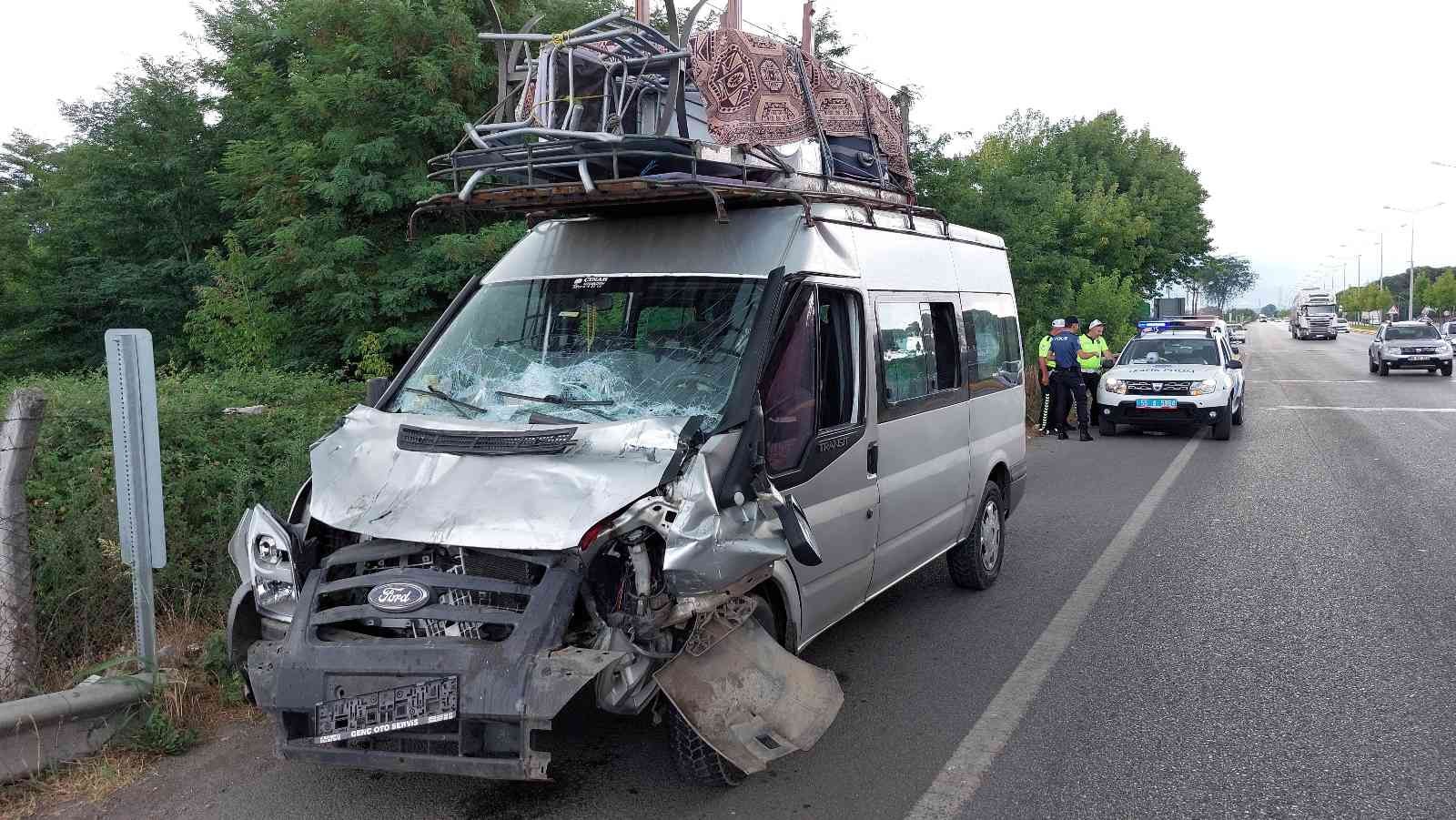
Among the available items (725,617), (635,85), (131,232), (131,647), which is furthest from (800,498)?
(131,232)

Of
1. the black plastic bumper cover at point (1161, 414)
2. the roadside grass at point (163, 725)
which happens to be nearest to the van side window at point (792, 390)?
the roadside grass at point (163, 725)

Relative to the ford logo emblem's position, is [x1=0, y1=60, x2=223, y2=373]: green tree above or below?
above

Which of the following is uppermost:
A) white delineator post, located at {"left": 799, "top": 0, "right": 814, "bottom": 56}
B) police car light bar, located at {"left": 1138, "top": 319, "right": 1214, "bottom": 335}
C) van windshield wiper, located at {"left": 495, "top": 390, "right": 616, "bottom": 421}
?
white delineator post, located at {"left": 799, "top": 0, "right": 814, "bottom": 56}

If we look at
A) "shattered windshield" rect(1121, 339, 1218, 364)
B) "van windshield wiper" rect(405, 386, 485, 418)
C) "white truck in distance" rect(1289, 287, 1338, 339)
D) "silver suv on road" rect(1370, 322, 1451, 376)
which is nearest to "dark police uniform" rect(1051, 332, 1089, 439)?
"shattered windshield" rect(1121, 339, 1218, 364)

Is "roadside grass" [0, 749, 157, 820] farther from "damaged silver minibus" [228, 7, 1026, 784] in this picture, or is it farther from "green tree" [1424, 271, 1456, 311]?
"green tree" [1424, 271, 1456, 311]

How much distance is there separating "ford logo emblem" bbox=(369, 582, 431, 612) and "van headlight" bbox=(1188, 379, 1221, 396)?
1393 cm

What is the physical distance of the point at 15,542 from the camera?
14.7 feet

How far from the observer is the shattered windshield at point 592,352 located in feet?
14.3

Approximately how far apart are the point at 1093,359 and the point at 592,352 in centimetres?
1361

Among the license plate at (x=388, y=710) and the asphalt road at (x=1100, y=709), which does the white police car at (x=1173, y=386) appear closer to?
the asphalt road at (x=1100, y=709)

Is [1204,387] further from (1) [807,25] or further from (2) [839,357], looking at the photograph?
(2) [839,357]

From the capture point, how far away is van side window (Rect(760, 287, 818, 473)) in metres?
4.28

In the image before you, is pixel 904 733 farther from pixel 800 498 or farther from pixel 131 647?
pixel 131 647

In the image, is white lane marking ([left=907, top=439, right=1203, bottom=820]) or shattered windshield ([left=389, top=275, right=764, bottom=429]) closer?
white lane marking ([left=907, top=439, right=1203, bottom=820])
